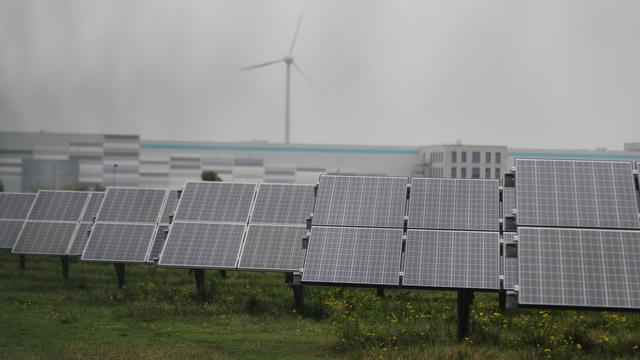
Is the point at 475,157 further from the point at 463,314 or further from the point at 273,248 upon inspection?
the point at 463,314

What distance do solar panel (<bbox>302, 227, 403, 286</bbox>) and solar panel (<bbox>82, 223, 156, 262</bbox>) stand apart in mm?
9658

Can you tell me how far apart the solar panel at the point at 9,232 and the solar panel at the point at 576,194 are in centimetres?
2602

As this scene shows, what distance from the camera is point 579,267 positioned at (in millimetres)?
16891

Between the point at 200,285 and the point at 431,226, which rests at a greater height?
the point at 431,226

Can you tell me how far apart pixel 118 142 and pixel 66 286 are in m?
117

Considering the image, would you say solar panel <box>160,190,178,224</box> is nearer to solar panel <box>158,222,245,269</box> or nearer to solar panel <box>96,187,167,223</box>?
solar panel <box>96,187,167,223</box>

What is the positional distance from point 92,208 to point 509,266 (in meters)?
21.0

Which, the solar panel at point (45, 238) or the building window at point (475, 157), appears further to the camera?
the building window at point (475, 157)

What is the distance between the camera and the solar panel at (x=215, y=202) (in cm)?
2662

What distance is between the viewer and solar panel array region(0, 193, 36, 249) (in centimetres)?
3862

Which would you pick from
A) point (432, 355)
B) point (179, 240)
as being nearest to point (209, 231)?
point (179, 240)

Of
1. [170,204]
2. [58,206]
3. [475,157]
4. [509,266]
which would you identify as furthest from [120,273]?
[475,157]

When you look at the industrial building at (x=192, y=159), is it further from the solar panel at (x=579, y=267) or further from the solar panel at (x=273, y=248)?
the solar panel at (x=579, y=267)

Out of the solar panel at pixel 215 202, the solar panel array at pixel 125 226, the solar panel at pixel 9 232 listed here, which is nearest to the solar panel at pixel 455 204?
the solar panel at pixel 215 202
